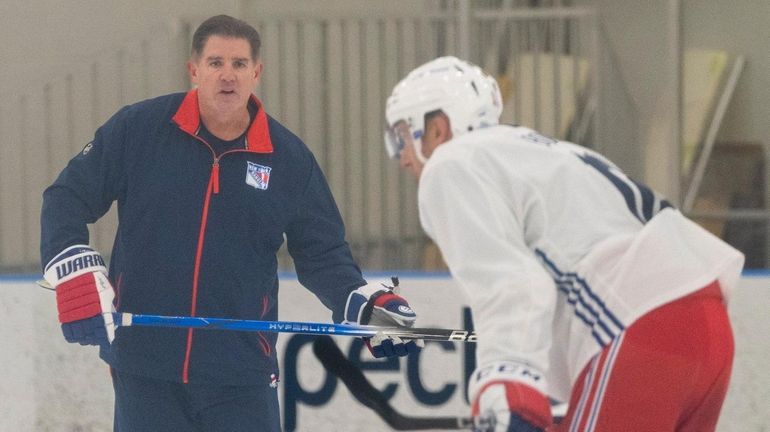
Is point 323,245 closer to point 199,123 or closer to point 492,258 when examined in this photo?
point 199,123

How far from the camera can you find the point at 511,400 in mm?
1841

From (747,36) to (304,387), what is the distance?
2.46 meters

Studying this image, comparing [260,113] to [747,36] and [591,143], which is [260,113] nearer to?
[591,143]

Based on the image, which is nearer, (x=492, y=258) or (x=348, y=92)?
(x=492, y=258)

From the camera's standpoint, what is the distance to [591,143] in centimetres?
539

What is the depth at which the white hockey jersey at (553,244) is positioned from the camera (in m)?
1.90

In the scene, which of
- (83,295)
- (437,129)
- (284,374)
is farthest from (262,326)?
(284,374)

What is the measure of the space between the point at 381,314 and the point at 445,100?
79 cm

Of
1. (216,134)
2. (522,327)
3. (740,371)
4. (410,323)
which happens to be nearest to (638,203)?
(522,327)

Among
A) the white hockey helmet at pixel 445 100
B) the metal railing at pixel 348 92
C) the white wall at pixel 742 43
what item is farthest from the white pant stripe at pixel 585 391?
the white wall at pixel 742 43

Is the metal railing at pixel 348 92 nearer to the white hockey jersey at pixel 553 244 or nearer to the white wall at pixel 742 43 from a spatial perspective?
the white wall at pixel 742 43

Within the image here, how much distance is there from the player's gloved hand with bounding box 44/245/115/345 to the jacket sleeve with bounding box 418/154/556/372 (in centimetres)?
86

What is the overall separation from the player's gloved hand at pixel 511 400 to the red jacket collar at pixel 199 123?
3.34ft

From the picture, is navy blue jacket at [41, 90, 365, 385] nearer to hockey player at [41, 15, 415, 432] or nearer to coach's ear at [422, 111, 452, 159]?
hockey player at [41, 15, 415, 432]
